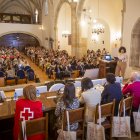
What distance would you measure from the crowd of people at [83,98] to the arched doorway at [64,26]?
1576 centimetres

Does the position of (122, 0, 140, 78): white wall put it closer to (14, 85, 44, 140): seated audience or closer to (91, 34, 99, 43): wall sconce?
(91, 34, 99, 43): wall sconce

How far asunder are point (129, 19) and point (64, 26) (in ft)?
37.3

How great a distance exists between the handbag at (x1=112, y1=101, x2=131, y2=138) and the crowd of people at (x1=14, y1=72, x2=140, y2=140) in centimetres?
39

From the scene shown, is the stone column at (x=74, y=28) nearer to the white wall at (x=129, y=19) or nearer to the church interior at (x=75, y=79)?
the church interior at (x=75, y=79)

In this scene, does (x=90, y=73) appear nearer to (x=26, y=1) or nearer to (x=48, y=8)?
(x=48, y=8)

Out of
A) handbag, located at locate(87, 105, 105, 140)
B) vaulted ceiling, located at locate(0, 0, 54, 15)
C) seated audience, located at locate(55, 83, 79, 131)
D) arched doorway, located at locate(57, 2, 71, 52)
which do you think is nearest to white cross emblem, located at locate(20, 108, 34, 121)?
seated audience, located at locate(55, 83, 79, 131)

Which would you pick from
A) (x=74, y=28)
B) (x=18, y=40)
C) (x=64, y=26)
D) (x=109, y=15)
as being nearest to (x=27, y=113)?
(x=74, y=28)

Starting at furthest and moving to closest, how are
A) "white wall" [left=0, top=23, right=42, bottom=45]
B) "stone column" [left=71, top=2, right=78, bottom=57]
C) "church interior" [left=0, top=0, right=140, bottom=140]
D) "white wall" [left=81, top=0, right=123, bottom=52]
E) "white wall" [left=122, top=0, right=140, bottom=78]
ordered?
1. "white wall" [left=0, top=23, right=42, bottom=45]
2. "white wall" [left=81, top=0, right=123, bottom=52]
3. "stone column" [left=71, top=2, right=78, bottom=57]
4. "white wall" [left=122, top=0, right=140, bottom=78]
5. "church interior" [left=0, top=0, right=140, bottom=140]

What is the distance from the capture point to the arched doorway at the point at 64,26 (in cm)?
2019

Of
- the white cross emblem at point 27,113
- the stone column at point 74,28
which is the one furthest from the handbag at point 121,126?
the stone column at point 74,28

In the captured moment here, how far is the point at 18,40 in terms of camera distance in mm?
27750

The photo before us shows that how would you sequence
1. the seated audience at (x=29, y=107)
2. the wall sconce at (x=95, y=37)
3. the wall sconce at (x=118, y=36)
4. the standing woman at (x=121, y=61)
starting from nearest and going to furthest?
the seated audience at (x=29, y=107), the standing woman at (x=121, y=61), the wall sconce at (x=118, y=36), the wall sconce at (x=95, y=37)

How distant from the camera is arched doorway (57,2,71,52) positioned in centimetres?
2019

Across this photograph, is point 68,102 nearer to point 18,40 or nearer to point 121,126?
point 121,126
